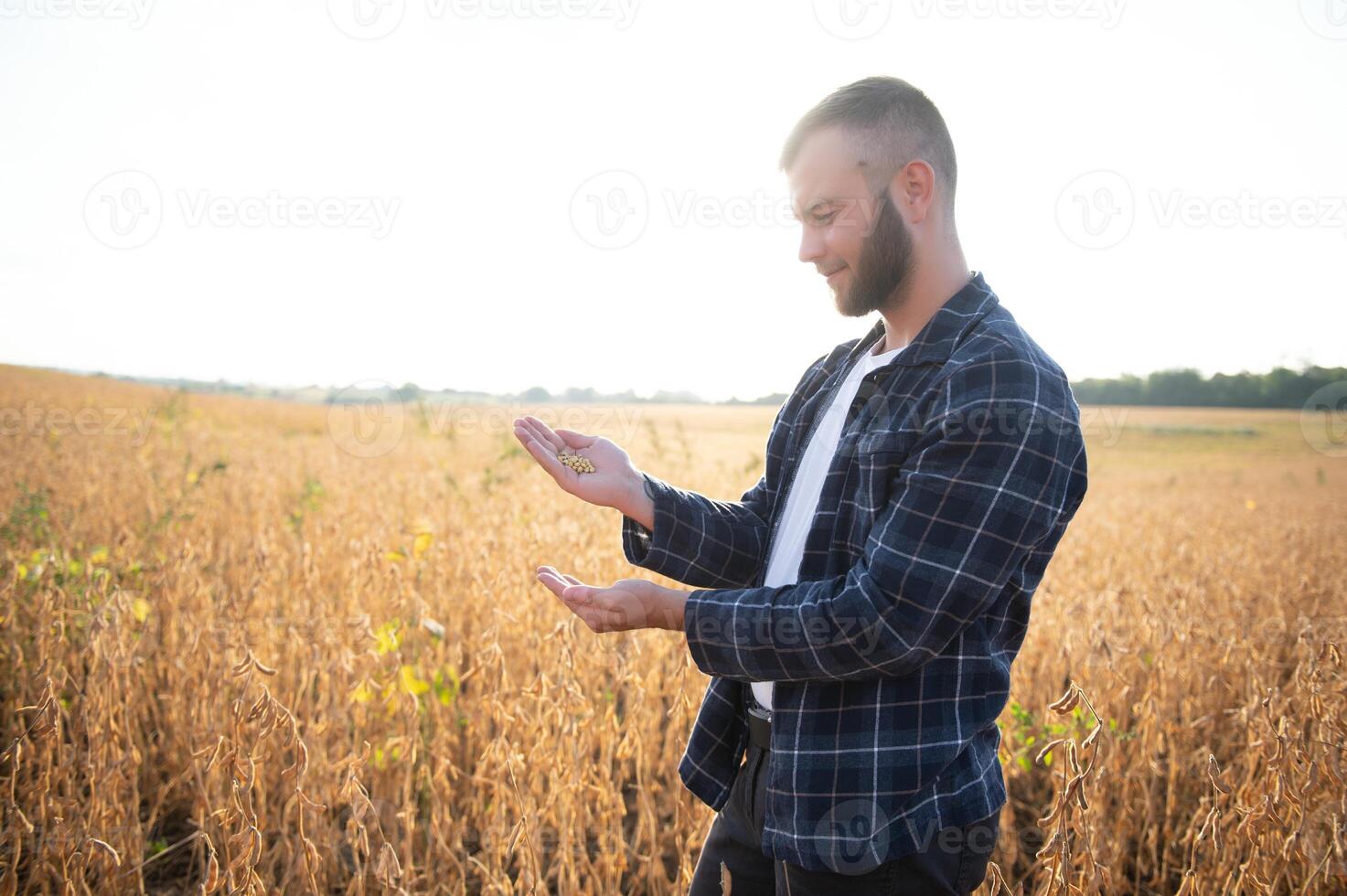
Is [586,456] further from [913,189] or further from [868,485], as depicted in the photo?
[913,189]

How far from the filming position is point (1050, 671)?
3.83 meters

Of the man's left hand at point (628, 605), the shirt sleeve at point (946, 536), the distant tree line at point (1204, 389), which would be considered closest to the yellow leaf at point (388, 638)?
the man's left hand at point (628, 605)

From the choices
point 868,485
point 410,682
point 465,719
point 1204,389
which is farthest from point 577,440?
point 1204,389

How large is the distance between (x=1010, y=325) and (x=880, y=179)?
365 mm

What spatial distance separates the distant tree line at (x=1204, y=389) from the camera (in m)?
48.3

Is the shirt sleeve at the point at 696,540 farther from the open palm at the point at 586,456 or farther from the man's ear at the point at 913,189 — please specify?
the man's ear at the point at 913,189

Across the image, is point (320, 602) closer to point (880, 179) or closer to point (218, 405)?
point (880, 179)

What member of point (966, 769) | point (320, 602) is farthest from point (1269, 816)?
point (320, 602)

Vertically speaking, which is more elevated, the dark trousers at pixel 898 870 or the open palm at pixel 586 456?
the open palm at pixel 586 456

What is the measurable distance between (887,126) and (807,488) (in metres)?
0.73

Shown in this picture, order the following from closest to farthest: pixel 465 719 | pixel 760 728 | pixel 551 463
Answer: pixel 760 728 → pixel 551 463 → pixel 465 719

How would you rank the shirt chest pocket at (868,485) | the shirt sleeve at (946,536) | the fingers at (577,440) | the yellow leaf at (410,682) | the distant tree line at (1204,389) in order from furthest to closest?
the distant tree line at (1204,389) → the yellow leaf at (410,682) → the fingers at (577,440) → the shirt chest pocket at (868,485) → the shirt sleeve at (946,536)

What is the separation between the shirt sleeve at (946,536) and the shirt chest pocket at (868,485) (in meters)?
0.06

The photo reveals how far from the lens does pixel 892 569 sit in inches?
47.1
